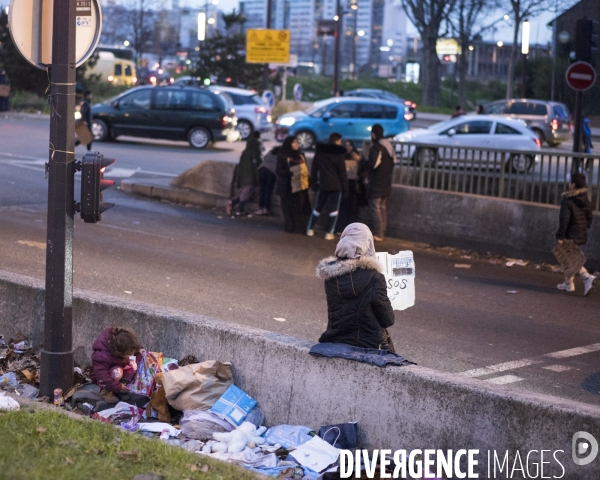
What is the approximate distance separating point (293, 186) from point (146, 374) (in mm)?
8178

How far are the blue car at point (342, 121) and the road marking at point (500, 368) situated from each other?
20.6 m

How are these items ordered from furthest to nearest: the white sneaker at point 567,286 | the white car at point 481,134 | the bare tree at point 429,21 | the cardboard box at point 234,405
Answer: the bare tree at point 429,21, the white car at point 481,134, the white sneaker at point 567,286, the cardboard box at point 234,405

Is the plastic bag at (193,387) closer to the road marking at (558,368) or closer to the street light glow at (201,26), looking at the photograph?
the road marking at (558,368)

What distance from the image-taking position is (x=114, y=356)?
672cm

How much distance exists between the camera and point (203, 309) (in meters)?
9.59

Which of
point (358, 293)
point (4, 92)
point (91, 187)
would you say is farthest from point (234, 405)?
point (4, 92)

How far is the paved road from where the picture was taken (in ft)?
27.2

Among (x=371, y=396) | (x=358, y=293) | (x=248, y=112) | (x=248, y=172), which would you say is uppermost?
(x=248, y=112)

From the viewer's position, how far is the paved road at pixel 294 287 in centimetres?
830

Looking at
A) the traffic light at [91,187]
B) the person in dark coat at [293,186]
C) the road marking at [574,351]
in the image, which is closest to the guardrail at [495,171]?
the person in dark coat at [293,186]

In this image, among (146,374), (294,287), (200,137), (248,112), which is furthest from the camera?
(248,112)

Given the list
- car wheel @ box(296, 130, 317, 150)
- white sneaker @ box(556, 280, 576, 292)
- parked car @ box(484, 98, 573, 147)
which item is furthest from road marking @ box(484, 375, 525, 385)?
parked car @ box(484, 98, 573, 147)

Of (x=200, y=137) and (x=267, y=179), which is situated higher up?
(x=200, y=137)

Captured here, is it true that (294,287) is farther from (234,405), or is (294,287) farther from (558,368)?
(234,405)
